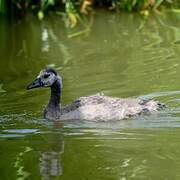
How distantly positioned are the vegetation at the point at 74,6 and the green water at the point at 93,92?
288 millimetres

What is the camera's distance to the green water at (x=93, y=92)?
8219mm

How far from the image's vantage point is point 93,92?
1165 cm

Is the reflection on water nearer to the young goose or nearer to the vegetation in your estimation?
the young goose

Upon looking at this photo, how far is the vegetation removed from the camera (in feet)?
57.8

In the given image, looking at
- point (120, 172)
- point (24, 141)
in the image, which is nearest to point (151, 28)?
point (24, 141)

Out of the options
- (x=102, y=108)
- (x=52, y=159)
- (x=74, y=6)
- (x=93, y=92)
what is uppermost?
(x=74, y=6)

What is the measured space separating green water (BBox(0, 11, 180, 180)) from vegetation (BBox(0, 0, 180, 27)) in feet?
0.95

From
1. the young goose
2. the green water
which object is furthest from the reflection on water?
the young goose

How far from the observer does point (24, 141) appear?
934cm

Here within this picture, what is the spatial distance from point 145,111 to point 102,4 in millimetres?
9169

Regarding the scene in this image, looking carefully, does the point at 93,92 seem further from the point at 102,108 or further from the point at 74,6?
the point at 74,6

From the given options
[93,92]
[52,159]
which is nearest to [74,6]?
[93,92]

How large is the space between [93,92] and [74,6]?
6419 mm

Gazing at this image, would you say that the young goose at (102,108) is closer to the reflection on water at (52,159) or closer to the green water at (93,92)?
the green water at (93,92)
